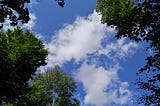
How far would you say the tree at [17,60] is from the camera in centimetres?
4131

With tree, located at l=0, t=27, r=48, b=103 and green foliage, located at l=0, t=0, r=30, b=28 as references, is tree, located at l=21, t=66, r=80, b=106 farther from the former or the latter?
green foliage, located at l=0, t=0, r=30, b=28

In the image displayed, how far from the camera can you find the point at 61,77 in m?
69.3

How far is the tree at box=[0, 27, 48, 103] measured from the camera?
136 ft

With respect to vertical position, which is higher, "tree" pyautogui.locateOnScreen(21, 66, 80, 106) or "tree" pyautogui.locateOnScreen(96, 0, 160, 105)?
"tree" pyautogui.locateOnScreen(21, 66, 80, 106)

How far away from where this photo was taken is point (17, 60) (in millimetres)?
41969

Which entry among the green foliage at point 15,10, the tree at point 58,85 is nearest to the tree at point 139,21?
the green foliage at point 15,10

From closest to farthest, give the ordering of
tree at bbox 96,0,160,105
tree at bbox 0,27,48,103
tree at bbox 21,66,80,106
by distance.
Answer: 1. tree at bbox 96,0,160,105
2. tree at bbox 0,27,48,103
3. tree at bbox 21,66,80,106

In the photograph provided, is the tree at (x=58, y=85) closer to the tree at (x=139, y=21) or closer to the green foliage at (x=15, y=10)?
the tree at (x=139, y=21)

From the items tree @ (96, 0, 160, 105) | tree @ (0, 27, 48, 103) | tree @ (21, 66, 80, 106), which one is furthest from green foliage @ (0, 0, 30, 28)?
tree @ (21, 66, 80, 106)

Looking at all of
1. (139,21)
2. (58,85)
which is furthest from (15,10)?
(58,85)

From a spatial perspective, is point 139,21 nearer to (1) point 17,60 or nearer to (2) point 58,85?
(1) point 17,60

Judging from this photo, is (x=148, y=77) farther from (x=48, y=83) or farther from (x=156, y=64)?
(x=48, y=83)

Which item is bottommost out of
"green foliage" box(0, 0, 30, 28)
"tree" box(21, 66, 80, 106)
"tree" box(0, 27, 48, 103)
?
"green foliage" box(0, 0, 30, 28)

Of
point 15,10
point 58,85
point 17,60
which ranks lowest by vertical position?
point 15,10
